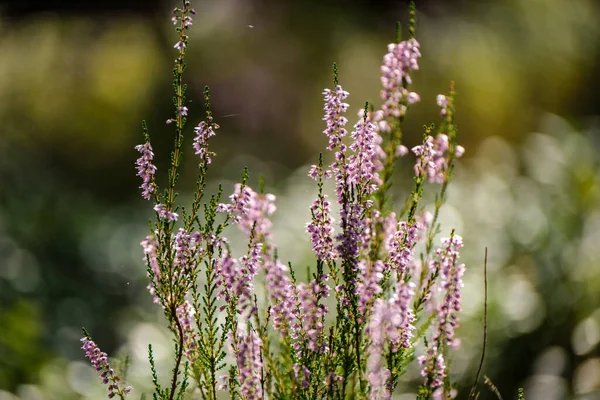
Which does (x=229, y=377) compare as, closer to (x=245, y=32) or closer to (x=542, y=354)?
(x=542, y=354)

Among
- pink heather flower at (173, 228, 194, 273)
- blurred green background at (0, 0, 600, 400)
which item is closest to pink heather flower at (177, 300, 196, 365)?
pink heather flower at (173, 228, 194, 273)

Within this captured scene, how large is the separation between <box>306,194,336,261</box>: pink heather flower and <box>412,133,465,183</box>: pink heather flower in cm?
27

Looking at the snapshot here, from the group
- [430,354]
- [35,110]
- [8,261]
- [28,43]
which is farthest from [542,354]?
[28,43]

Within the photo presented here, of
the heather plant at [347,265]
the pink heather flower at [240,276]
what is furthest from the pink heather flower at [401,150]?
the pink heather flower at [240,276]

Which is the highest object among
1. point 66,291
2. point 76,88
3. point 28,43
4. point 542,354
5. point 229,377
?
point 28,43

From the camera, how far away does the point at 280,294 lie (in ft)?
6.13

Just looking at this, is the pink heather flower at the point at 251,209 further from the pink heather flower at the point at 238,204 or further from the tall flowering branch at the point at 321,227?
the tall flowering branch at the point at 321,227

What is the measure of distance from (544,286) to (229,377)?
14.2 ft

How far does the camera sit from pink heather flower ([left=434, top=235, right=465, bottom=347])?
74.8 inches

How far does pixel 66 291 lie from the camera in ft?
23.6

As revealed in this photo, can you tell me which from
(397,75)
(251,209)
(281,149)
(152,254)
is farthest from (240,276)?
(281,149)

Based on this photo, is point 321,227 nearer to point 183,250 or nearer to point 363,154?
point 363,154

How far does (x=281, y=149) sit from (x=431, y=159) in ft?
32.3

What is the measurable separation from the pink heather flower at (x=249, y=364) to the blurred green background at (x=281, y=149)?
1765 mm
